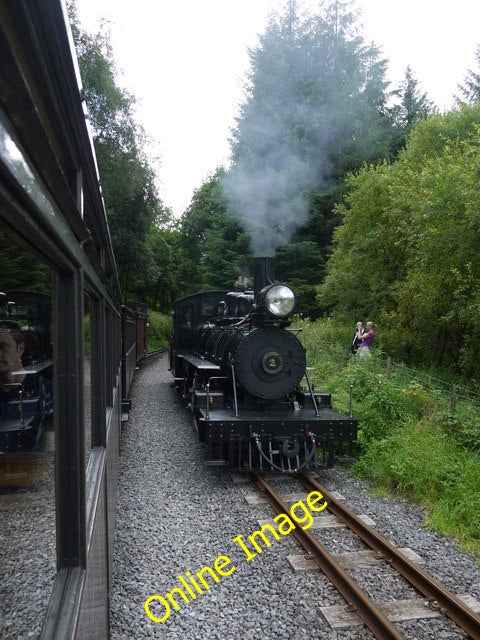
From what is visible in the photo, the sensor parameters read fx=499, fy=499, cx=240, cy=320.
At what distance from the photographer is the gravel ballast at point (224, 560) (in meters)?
3.47

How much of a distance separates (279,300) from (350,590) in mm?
3853

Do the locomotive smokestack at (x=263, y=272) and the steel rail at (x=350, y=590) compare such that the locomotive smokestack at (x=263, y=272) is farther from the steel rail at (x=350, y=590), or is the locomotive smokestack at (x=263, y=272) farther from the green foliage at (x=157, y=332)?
the green foliage at (x=157, y=332)

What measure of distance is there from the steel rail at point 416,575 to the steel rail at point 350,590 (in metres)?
0.51

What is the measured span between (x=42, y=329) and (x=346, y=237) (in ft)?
55.6

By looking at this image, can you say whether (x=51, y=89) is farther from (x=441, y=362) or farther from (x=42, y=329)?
(x=441, y=362)

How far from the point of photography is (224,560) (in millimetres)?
4395

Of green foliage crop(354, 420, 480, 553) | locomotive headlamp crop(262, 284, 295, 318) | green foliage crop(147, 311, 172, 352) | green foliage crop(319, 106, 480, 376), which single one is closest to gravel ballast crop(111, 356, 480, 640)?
green foliage crop(354, 420, 480, 553)

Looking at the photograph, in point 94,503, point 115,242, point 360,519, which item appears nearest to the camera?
point 94,503

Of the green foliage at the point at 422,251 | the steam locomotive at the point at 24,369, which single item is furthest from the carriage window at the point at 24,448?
the green foliage at the point at 422,251

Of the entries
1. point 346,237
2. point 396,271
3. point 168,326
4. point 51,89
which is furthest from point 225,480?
point 168,326

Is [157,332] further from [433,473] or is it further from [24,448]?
[24,448]

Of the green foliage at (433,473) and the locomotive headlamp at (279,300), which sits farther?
the locomotive headlamp at (279,300)

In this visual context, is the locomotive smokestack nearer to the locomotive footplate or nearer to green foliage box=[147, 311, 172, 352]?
the locomotive footplate

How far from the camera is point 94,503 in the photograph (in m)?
2.40
